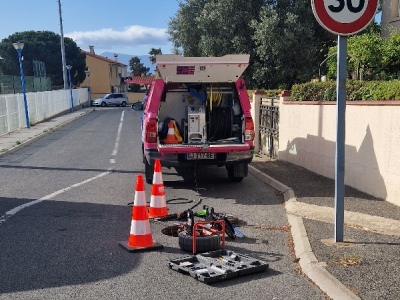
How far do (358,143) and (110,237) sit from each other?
4584 mm

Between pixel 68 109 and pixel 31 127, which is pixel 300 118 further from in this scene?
pixel 68 109

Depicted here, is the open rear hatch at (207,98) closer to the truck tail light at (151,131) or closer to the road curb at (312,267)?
the truck tail light at (151,131)

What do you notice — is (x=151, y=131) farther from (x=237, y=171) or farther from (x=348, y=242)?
(x=348, y=242)

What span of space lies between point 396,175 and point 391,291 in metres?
3.33

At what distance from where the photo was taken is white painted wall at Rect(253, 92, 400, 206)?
6.99 meters

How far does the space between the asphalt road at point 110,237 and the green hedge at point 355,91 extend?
98.6 inches

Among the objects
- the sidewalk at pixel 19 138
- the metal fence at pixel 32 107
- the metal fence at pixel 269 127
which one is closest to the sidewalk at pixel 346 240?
the metal fence at pixel 269 127

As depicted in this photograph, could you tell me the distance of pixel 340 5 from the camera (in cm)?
498

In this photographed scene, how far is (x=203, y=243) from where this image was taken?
5.16m

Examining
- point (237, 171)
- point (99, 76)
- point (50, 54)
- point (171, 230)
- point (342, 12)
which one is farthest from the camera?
point (99, 76)

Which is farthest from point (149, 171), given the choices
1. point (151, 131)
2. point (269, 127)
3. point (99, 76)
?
point (99, 76)

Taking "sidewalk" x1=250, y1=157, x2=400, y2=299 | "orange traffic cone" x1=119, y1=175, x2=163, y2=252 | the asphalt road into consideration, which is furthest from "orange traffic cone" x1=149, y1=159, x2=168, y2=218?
"sidewalk" x1=250, y1=157, x2=400, y2=299

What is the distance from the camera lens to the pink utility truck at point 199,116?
27.6ft

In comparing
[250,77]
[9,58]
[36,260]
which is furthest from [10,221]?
[9,58]
